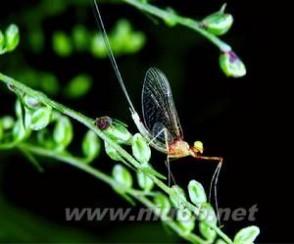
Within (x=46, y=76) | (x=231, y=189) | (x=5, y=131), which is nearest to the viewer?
(x=5, y=131)

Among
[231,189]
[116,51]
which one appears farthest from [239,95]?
[116,51]

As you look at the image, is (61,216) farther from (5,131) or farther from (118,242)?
(5,131)

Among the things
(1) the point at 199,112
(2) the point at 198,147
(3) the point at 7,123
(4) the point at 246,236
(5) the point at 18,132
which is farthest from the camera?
(1) the point at 199,112

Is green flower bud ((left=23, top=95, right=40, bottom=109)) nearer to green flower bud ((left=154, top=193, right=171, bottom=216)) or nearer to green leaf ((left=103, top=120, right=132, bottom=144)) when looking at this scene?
green leaf ((left=103, top=120, right=132, bottom=144))

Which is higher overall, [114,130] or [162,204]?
[114,130]

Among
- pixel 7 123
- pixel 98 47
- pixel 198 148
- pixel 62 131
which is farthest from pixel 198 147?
pixel 98 47

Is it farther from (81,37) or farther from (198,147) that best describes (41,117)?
(81,37)
